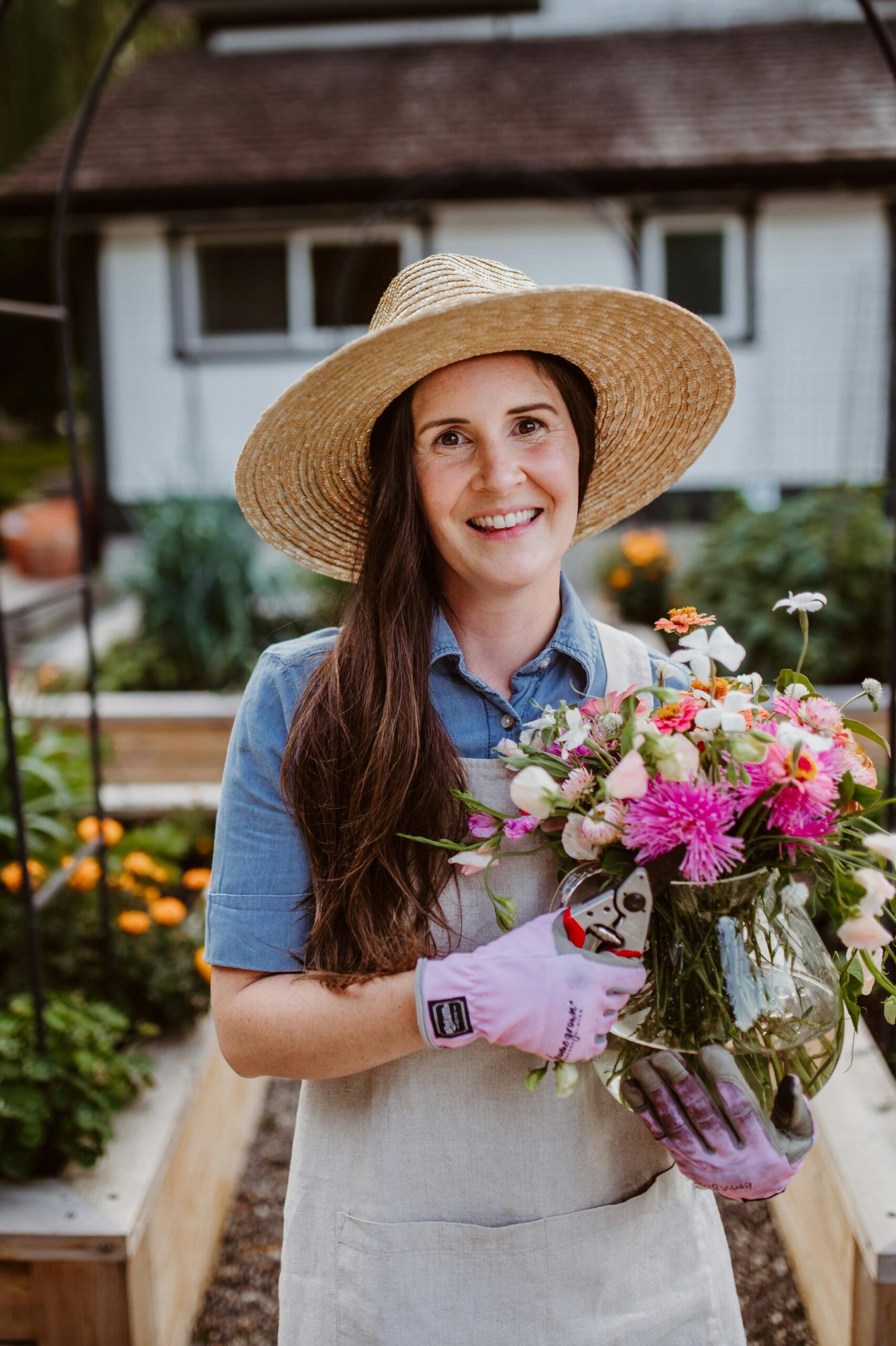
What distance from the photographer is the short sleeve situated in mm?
1288

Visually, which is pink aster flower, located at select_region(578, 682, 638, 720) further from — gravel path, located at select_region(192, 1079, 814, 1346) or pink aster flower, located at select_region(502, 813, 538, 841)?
gravel path, located at select_region(192, 1079, 814, 1346)

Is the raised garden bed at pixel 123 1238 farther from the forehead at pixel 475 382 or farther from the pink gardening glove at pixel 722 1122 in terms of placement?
the forehead at pixel 475 382

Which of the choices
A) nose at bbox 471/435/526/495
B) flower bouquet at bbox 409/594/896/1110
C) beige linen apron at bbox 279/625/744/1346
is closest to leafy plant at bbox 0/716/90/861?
beige linen apron at bbox 279/625/744/1346

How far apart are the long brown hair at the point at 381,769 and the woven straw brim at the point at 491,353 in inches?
3.0

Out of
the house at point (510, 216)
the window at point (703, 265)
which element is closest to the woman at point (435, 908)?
the house at point (510, 216)

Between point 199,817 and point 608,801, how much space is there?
282 cm

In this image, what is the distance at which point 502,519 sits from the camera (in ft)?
4.33

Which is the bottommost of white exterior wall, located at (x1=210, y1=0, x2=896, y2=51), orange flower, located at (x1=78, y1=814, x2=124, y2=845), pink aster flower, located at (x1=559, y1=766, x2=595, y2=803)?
orange flower, located at (x1=78, y1=814, x2=124, y2=845)

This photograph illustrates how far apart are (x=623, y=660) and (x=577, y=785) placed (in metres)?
0.44

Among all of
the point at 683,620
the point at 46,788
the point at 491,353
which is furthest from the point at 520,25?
the point at 683,620

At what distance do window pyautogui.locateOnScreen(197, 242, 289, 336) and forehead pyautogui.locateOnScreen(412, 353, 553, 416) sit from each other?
8.55 meters

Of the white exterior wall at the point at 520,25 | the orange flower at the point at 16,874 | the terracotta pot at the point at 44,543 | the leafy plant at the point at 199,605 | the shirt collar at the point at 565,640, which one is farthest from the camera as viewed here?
the white exterior wall at the point at 520,25

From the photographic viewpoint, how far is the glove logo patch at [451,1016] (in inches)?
45.6

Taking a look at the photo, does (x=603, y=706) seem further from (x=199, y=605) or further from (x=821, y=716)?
(x=199, y=605)
